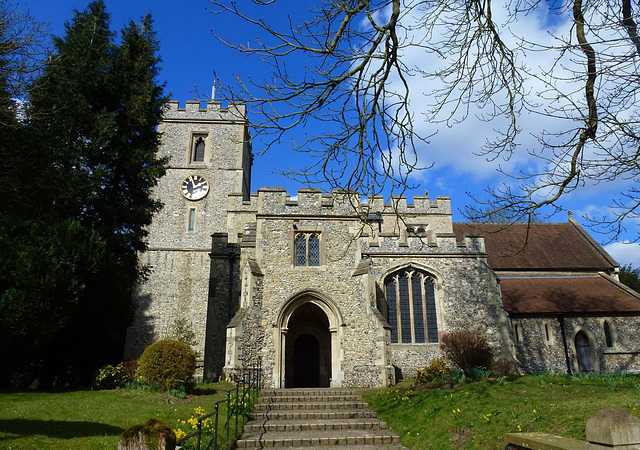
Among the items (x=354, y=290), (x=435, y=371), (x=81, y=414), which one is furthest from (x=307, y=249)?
(x=81, y=414)

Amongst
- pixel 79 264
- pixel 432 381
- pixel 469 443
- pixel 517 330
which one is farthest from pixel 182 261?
pixel 469 443

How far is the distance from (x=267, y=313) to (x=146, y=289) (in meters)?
10.4

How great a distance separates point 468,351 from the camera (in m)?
14.9

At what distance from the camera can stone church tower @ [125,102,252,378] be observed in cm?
2128

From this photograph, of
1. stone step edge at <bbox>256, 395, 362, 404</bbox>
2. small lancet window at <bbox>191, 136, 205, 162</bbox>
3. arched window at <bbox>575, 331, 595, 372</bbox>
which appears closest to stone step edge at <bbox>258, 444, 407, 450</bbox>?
stone step edge at <bbox>256, 395, 362, 404</bbox>

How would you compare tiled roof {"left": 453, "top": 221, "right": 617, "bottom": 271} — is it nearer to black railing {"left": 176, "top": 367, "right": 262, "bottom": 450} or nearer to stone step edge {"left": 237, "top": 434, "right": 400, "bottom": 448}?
black railing {"left": 176, "top": 367, "right": 262, "bottom": 450}

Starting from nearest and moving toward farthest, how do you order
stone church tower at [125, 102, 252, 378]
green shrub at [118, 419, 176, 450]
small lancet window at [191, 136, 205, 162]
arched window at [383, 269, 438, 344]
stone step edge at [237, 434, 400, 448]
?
green shrub at [118, 419, 176, 450] < stone step edge at [237, 434, 400, 448] < arched window at [383, 269, 438, 344] < stone church tower at [125, 102, 252, 378] < small lancet window at [191, 136, 205, 162]

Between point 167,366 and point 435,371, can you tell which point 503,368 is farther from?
point 167,366

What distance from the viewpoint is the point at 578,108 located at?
5027 mm

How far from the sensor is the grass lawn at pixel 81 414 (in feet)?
20.5

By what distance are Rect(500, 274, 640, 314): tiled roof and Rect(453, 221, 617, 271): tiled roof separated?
0.74 metres

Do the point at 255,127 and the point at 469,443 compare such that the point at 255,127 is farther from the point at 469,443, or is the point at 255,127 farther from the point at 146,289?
the point at 146,289

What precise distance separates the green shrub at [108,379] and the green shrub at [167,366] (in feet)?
3.94

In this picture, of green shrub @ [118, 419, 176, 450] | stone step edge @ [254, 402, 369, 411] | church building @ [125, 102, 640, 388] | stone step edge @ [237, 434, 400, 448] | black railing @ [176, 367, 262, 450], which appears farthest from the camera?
church building @ [125, 102, 640, 388]
